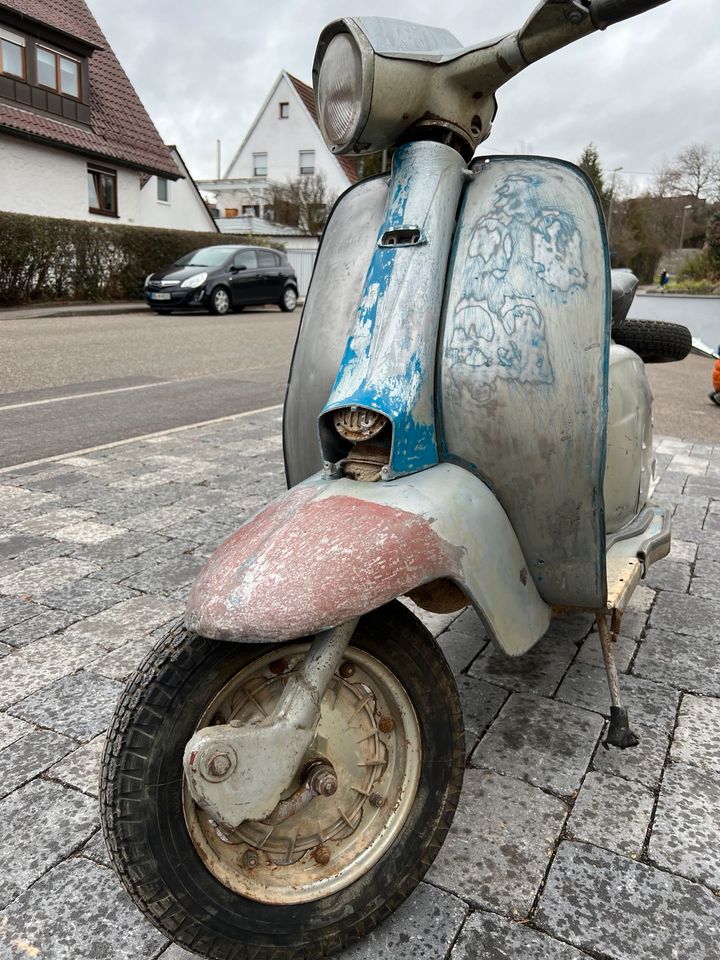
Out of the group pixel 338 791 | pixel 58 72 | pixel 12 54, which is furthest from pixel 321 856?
pixel 58 72

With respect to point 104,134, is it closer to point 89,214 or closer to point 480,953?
point 89,214

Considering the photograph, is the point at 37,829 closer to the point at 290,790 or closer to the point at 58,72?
the point at 290,790

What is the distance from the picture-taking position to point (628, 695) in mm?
2467

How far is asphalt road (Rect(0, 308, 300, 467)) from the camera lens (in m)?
5.93

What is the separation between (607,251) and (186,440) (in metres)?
A: 4.28

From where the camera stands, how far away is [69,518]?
12.7 ft

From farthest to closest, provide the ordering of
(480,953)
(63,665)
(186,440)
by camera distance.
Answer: (186,440)
(63,665)
(480,953)

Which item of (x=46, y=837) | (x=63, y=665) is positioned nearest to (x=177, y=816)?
(x=46, y=837)

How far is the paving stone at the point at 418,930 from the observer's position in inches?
58.8


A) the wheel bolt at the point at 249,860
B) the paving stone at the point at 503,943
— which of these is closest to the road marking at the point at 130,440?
the wheel bolt at the point at 249,860

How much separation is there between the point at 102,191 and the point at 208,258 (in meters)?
9.05

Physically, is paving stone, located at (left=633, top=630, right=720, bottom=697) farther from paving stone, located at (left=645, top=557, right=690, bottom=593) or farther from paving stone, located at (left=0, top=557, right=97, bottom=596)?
paving stone, located at (left=0, top=557, right=97, bottom=596)

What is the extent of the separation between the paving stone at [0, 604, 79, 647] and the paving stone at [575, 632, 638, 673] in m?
1.80

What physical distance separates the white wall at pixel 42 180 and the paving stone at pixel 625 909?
2206 centimetres
